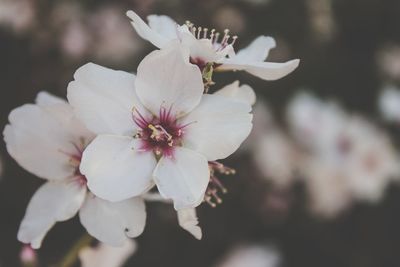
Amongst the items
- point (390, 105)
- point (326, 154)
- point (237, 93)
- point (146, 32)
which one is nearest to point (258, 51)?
point (237, 93)

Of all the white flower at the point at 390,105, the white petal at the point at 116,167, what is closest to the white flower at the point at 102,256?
the white petal at the point at 116,167

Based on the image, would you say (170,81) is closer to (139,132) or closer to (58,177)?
(139,132)

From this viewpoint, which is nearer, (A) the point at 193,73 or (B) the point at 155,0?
(A) the point at 193,73

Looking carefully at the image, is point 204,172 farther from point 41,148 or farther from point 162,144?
point 41,148

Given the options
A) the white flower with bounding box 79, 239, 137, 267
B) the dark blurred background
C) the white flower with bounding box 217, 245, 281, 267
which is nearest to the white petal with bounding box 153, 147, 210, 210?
the white flower with bounding box 79, 239, 137, 267

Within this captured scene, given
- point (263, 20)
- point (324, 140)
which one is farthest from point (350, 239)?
point (263, 20)

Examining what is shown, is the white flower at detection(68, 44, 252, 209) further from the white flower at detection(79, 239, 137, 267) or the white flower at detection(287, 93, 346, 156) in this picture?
the white flower at detection(287, 93, 346, 156)
